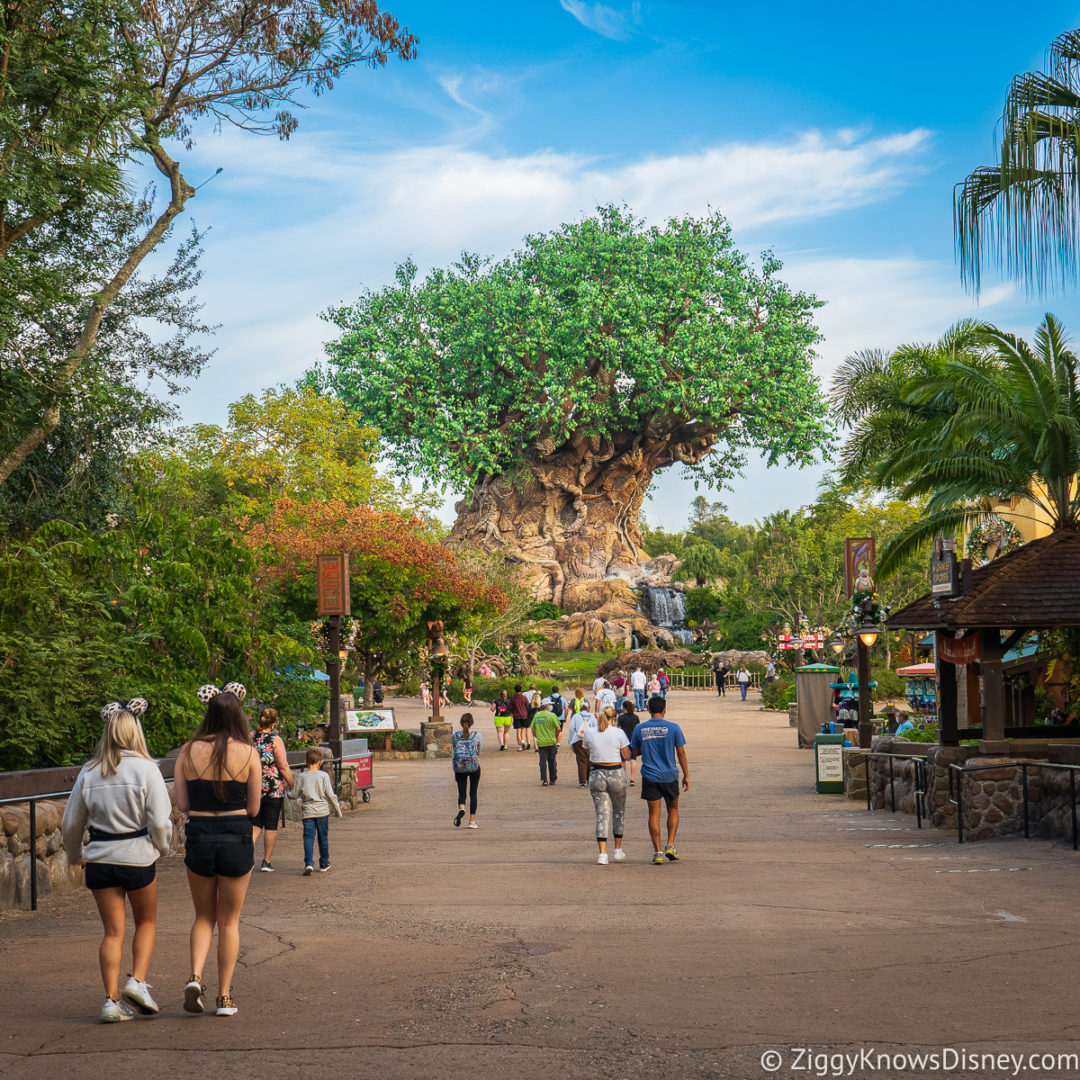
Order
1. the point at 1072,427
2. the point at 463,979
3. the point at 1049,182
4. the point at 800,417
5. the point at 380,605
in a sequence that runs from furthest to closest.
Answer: the point at 800,417 → the point at 380,605 → the point at 1072,427 → the point at 1049,182 → the point at 463,979

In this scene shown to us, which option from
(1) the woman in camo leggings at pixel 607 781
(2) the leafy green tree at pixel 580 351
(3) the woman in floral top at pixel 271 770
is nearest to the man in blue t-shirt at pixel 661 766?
(1) the woman in camo leggings at pixel 607 781

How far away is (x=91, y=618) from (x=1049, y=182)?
11230 mm

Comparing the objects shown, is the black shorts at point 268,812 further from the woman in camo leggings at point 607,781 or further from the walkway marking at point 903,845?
the walkway marking at point 903,845

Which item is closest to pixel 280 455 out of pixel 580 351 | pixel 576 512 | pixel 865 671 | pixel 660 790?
pixel 580 351

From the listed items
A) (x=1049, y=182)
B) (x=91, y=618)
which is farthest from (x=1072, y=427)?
(x=91, y=618)

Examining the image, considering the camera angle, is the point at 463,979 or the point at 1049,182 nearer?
the point at 463,979

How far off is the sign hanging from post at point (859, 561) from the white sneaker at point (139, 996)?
59.0 ft

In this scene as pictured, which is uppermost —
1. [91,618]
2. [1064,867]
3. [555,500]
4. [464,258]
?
[464,258]

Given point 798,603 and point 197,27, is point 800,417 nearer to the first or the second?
point 798,603

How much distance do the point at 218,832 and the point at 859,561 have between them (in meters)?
18.2

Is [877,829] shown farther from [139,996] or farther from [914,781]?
[139,996]

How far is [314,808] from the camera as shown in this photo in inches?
480

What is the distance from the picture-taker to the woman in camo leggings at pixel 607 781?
12453 mm

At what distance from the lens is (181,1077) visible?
17.6 ft
